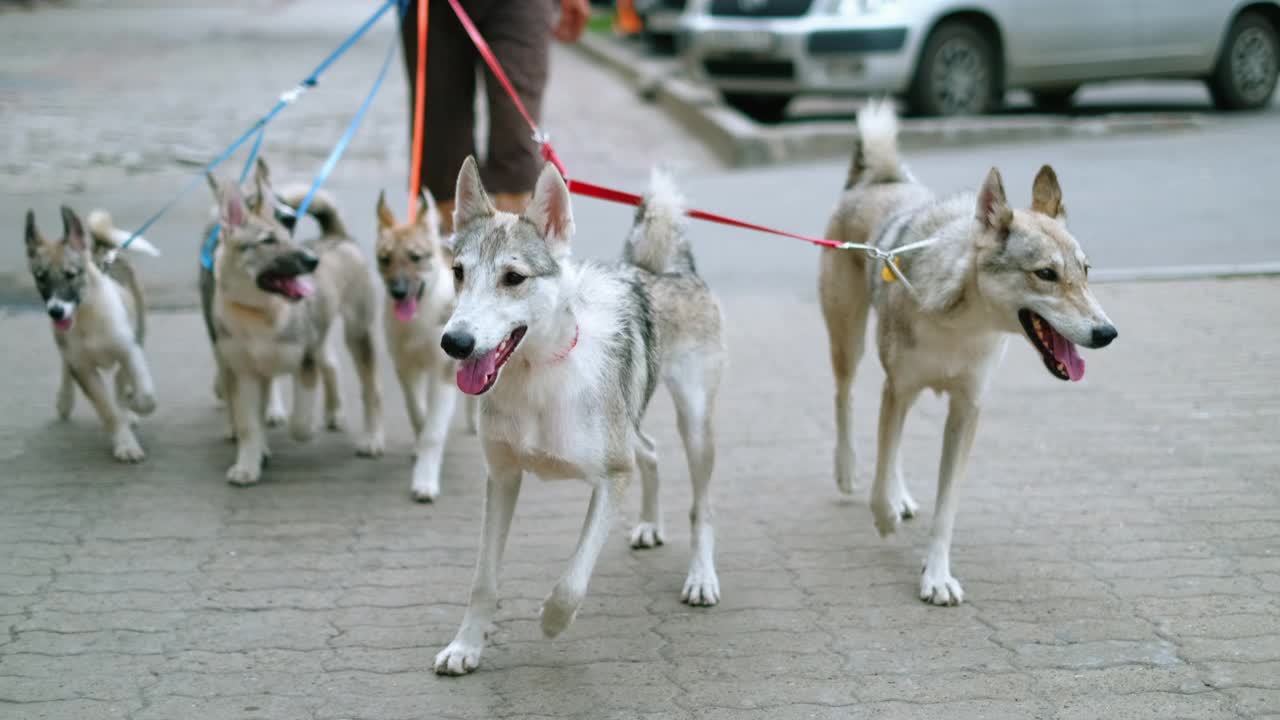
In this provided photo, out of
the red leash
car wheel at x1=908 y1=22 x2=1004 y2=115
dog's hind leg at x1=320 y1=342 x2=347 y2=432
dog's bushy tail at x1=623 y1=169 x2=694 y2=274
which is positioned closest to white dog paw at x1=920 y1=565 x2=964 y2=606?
the red leash

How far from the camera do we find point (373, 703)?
13.1 ft

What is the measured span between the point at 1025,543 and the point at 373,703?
8.61ft

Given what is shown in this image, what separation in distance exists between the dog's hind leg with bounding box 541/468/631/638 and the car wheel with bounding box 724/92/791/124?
11.7 meters

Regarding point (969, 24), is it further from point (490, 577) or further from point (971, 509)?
point (490, 577)

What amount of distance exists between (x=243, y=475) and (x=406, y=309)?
106 cm

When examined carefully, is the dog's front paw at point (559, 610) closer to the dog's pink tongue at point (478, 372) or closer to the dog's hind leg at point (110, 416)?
the dog's pink tongue at point (478, 372)

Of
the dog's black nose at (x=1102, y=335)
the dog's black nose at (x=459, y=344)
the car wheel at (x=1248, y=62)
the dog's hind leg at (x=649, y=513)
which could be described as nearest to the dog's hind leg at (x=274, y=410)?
the dog's hind leg at (x=649, y=513)

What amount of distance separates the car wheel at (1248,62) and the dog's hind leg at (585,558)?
12328 millimetres

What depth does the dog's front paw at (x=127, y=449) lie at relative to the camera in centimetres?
614

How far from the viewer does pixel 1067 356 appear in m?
4.34

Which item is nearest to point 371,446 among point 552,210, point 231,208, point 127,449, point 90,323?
point 127,449

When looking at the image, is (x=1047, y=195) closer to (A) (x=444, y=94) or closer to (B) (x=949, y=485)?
(B) (x=949, y=485)

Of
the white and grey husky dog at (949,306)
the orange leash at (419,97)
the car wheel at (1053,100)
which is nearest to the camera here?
the white and grey husky dog at (949,306)

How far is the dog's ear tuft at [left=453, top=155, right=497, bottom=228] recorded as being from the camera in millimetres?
4051
